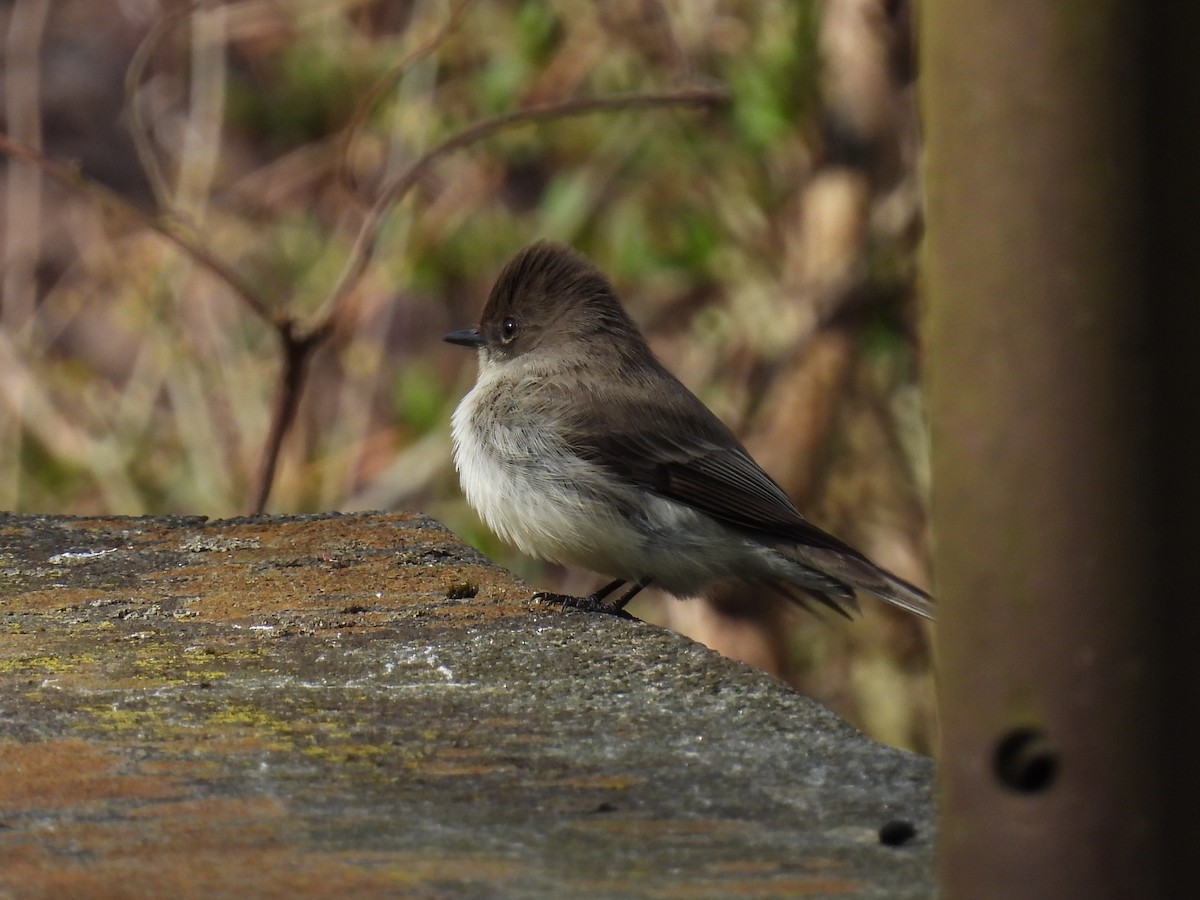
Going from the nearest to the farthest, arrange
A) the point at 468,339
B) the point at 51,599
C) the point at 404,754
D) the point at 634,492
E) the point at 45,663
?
the point at 404,754 < the point at 45,663 < the point at 51,599 < the point at 634,492 < the point at 468,339

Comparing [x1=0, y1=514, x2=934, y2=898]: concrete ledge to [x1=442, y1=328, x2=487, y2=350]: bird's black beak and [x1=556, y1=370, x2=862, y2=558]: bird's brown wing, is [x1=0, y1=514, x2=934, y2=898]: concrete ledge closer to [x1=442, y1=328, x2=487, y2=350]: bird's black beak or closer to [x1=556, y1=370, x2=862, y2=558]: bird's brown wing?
[x1=556, y1=370, x2=862, y2=558]: bird's brown wing

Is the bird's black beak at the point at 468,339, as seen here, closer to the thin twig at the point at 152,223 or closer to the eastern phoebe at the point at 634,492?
the eastern phoebe at the point at 634,492

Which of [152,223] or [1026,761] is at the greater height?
[1026,761]

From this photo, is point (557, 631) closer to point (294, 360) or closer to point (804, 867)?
point (804, 867)

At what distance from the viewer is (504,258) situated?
27.8 ft

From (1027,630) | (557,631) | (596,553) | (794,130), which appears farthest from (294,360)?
(1027,630)

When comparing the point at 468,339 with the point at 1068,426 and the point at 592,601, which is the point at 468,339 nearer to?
the point at 592,601

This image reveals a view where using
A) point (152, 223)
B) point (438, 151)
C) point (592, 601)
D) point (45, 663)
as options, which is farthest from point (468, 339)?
point (45, 663)

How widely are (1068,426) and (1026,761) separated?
0.27 meters

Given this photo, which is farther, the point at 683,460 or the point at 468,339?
the point at 468,339

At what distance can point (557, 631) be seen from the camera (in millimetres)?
2820

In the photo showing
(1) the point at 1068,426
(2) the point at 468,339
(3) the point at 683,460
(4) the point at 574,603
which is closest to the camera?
(1) the point at 1068,426

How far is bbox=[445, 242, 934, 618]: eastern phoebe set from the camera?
5074 mm

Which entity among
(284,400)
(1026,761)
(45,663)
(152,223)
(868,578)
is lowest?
(868,578)
